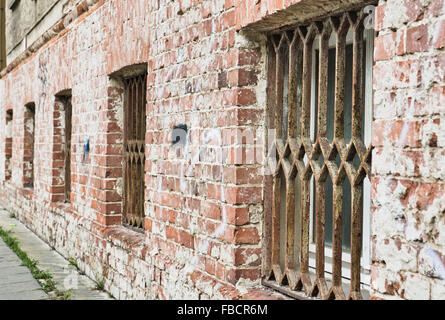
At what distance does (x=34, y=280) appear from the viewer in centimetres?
547

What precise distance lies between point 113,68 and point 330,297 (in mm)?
3177

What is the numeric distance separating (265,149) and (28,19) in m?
9.13

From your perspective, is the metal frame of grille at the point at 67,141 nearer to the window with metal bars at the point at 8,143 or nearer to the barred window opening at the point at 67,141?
the barred window opening at the point at 67,141

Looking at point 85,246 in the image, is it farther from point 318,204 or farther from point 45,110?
point 318,204

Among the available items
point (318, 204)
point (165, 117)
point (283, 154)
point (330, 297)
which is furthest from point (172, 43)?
point (330, 297)

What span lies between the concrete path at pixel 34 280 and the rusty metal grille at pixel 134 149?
0.71m

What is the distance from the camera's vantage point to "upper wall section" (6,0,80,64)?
28.0ft

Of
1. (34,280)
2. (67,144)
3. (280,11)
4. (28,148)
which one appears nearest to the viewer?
(280,11)

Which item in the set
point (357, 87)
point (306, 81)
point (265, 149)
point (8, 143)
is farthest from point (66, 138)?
point (357, 87)

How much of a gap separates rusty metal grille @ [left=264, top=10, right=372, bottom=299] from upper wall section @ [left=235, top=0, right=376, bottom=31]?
0.05 meters

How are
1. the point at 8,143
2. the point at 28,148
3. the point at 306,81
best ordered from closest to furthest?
the point at 306,81, the point at 28,148, the point at 8,143

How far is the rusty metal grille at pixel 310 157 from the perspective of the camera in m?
2.66

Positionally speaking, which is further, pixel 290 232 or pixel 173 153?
pixel 173 153

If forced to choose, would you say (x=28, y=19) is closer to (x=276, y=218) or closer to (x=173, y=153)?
(x=173, y=153)
